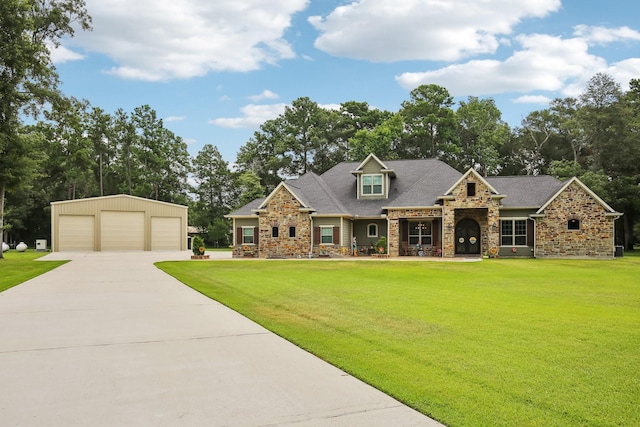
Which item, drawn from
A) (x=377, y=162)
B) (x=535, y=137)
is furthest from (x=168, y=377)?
(x=535, y=137)

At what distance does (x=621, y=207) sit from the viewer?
4172cm

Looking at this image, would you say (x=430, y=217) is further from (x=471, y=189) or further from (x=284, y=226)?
(x=284, y=226)

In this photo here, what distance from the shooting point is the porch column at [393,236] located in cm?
3023

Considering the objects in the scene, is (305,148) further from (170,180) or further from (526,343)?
(526,343)

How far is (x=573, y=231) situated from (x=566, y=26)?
11354 millimetres

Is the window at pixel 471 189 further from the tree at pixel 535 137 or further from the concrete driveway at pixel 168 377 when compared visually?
the tree at pixel 535 137

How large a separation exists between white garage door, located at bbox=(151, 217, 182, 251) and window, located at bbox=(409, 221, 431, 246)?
20748 mm

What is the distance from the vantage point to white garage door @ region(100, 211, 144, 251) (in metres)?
39.1

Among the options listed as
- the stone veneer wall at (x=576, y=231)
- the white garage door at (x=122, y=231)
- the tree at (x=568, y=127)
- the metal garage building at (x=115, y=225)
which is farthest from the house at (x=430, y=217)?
the tree at (x=568, y=127)

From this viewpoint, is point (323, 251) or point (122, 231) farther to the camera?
point (122, 231)

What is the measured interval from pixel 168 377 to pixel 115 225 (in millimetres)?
37483

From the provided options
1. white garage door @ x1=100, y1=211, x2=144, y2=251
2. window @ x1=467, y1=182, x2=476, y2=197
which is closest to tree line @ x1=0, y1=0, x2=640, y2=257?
white garage door @ x1=100, y1=211, x2=144, y2=251

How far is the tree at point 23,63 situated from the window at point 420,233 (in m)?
22.3

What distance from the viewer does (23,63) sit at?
23.4m
